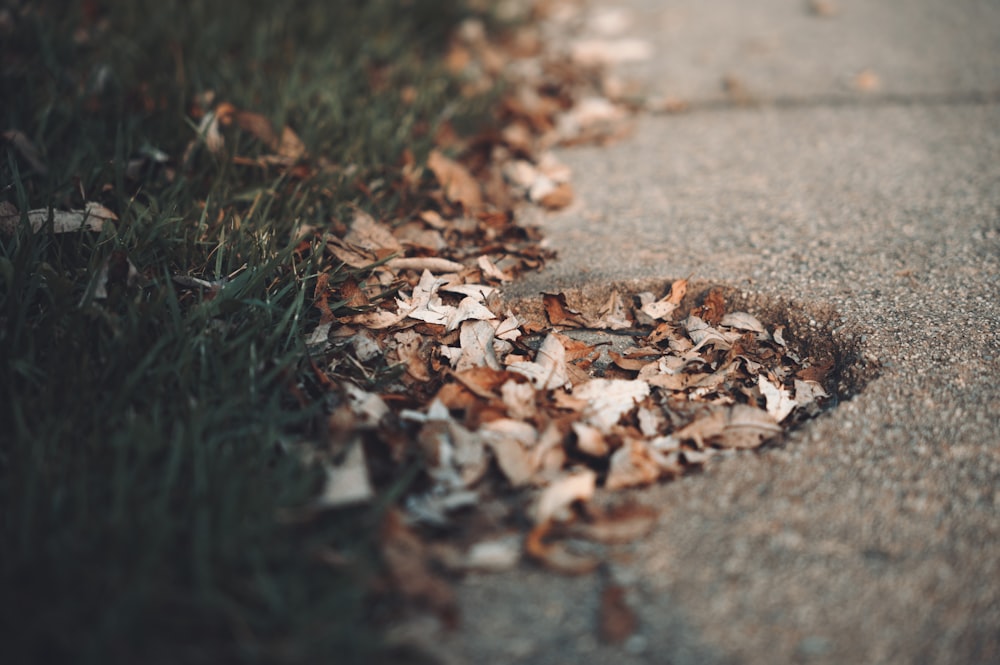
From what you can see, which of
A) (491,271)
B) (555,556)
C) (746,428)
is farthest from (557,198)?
(555,556)

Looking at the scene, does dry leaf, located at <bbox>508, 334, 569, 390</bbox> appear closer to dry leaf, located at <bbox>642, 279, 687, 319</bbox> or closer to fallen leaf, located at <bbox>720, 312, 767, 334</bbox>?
dry leaf, located at <bbox>642, 279, 687, 319</bbox>

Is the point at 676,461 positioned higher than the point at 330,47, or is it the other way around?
the point at 330,47

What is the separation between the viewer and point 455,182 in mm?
2645

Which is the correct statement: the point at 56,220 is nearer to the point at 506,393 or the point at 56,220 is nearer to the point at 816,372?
the point at 506,393

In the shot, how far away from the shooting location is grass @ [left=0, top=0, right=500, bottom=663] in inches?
47.9

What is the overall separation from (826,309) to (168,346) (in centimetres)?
159

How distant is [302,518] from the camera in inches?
54.3

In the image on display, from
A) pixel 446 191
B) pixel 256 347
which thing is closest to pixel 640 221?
pixel 446 191

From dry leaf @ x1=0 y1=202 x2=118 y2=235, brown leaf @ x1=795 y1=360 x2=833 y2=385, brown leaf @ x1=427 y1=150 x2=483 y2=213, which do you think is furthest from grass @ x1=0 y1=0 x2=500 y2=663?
brown leaf @ x1=795 y1=360 x2=833 y2=385

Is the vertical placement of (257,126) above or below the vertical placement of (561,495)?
above

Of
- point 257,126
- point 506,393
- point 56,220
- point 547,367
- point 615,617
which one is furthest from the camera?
point 257,126

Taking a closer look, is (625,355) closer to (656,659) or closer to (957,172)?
(656,659)

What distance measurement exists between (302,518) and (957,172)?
2.52 m

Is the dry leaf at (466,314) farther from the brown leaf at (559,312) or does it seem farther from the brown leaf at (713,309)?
the brown leaf at (713,309)
